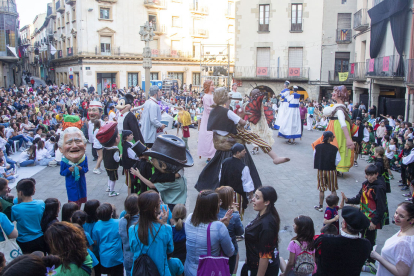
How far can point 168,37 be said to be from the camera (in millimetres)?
38875

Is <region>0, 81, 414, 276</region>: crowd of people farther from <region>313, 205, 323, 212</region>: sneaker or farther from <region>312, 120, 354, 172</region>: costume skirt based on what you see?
<region>312, 120, 354, 172</region>: costume skirt

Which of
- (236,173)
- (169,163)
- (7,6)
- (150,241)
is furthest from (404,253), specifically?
(7,6)

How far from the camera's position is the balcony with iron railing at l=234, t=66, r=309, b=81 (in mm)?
25859

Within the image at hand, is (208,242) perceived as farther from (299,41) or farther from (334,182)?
(299,41)

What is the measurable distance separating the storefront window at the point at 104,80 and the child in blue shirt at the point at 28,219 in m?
32.2

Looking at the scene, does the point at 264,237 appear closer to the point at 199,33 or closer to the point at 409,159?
the point at 409,159

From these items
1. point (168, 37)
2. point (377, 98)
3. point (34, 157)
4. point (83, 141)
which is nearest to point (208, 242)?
point (83, 141)

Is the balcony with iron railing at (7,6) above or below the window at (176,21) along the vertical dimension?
below

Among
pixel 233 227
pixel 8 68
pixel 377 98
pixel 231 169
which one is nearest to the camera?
pixel 233 227

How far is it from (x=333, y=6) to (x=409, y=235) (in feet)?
83.3

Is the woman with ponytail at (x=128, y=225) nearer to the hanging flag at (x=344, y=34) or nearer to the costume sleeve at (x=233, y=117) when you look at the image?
the costume sleeve at (x=233, y=117)

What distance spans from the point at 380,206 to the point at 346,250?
151 centimetres

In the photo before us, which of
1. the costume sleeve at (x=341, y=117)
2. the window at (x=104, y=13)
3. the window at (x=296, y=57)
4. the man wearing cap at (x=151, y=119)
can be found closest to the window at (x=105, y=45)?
the window at (x=104, y=13)

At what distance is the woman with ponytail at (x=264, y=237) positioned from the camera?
2975 mm
